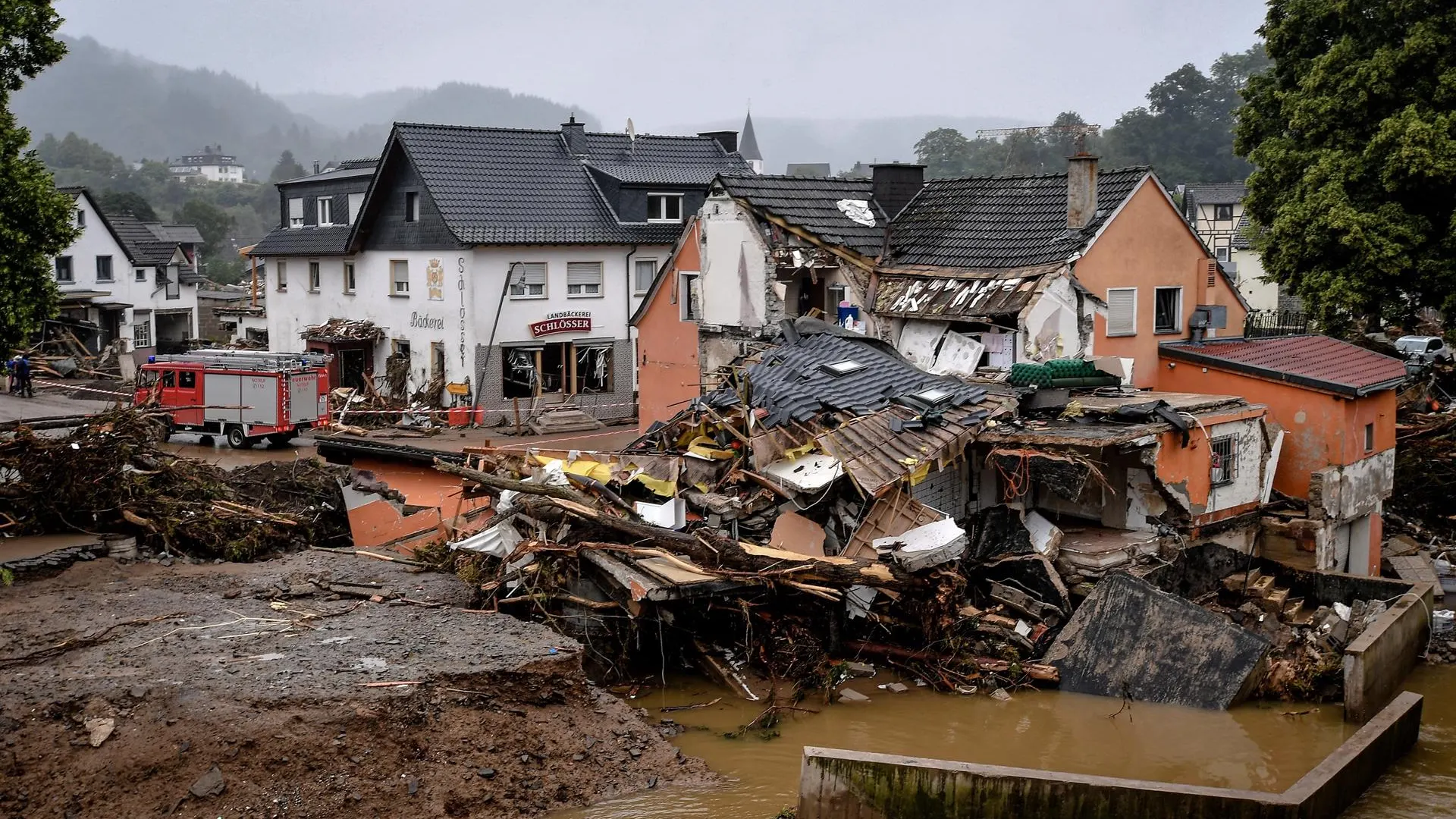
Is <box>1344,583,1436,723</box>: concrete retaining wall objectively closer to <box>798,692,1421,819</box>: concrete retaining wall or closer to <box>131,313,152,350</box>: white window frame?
<box>798,692,1421,819</box>: concrete retaining wall

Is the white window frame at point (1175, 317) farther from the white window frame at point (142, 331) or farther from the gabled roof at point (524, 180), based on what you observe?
the white window frame at point (142, 331)

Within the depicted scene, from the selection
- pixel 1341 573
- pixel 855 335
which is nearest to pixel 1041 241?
pixel 855 335

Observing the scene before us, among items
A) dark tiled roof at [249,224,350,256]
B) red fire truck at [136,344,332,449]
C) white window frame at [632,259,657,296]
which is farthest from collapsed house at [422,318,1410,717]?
dark tiled roof at [249,224,350,256]

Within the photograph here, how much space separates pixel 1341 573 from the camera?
1977 cm

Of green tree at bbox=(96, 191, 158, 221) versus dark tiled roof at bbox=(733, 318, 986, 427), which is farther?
green tree at bbox=(96, 191, 158, 221)

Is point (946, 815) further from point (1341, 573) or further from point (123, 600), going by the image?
point (1341, 573)

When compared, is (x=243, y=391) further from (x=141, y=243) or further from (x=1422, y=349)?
(x=141, y=243)

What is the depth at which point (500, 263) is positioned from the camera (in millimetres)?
33719

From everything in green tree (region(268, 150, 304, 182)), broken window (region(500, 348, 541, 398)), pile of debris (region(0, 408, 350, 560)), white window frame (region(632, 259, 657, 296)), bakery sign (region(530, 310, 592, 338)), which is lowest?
pile of debris (region(0, 408, 350, 560))

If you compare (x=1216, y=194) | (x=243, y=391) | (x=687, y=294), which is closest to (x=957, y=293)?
(x=687, y=294)

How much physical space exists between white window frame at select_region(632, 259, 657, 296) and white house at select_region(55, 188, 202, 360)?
22601mm

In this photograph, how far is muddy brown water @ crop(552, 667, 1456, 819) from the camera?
504 inches

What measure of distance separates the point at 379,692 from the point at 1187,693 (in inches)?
367

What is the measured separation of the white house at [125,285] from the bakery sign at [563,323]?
21297 millimetres
